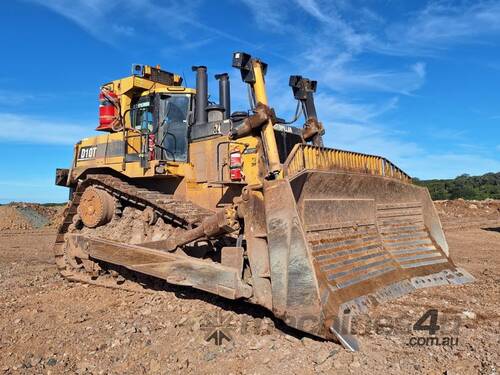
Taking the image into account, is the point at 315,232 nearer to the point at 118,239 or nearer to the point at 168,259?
the point at 168,259

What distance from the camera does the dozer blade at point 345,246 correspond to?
3.99 metres

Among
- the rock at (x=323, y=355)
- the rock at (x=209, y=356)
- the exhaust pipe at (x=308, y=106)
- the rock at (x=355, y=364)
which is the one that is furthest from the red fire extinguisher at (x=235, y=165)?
the rock at (x=355, y=364)

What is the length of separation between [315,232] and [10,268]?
674 centimetres

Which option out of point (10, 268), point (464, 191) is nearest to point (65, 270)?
point (10, 268)

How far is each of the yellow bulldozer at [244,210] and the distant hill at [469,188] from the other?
2806 centimetres

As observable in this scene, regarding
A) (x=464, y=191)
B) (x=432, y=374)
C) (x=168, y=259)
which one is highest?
(x=464, y=191)

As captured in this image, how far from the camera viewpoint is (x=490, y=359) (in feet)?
11.7

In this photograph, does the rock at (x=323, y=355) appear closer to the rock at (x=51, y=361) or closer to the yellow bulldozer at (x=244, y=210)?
the yellow bulldozer at (x=244, y=210)

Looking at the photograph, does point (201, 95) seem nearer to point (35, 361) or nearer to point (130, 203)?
point (130, 203)

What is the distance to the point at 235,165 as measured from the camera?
21.4 ft

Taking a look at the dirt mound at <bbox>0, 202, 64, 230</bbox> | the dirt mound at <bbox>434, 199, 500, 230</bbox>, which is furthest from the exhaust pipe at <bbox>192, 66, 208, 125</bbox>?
the dirt mound at <bbox>434, 199, 500, 230</bbox>

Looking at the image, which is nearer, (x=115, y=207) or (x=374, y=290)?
(x=374, y=290)

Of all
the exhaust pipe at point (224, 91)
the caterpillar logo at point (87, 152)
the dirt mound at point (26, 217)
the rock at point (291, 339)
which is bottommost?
the rock at point (291, 339)

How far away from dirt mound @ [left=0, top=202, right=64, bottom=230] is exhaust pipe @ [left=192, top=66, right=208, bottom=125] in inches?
614
